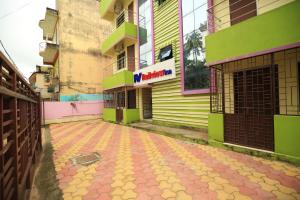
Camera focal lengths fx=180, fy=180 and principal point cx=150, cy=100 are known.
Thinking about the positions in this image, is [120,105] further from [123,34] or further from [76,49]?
[76,49]

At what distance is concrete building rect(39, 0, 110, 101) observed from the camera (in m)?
16.9

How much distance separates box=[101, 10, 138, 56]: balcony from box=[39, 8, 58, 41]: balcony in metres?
6.60

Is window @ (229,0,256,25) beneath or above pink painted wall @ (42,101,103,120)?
above

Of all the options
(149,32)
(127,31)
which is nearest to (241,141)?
(149,32)

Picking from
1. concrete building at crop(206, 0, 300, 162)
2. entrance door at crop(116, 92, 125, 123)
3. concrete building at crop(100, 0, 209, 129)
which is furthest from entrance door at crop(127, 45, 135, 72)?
concrete building at crop(206, 0, 300, 162)

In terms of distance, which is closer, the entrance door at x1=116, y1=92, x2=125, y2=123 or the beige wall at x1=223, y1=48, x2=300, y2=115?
the beige wall at x1=223, y1=48, x2=300, y2=115

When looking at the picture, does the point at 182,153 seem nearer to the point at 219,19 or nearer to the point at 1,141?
the point at 1,141

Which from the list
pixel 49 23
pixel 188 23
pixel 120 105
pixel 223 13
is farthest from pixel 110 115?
pixel 49 23

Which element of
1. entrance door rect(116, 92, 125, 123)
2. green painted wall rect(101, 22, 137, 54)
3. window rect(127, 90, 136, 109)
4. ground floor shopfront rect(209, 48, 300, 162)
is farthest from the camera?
window rect(127, 90, 136, 109)

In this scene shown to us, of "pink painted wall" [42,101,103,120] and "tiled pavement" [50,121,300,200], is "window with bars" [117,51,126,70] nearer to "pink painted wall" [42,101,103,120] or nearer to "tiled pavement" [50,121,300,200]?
"pink painted wall" [42,101,103,120]

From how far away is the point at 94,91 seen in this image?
60.8ft

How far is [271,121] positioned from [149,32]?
8.96m

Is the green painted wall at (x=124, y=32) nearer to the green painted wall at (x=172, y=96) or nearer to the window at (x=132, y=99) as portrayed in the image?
the green painted wall at (x=172, y=96)

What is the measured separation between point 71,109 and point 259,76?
1458 centimetres
